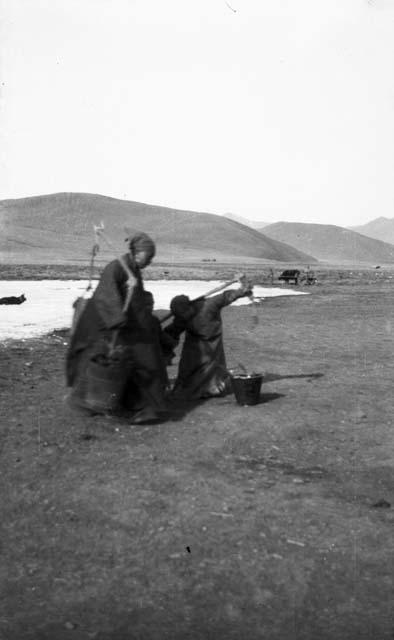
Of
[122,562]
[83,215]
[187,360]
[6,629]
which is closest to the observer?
[6,629]

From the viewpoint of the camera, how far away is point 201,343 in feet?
27.6

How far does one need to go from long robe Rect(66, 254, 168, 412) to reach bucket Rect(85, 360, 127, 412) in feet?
0.26

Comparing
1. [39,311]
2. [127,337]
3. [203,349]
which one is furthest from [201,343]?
[39,311]

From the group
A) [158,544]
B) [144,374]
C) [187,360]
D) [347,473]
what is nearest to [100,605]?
[158,544]

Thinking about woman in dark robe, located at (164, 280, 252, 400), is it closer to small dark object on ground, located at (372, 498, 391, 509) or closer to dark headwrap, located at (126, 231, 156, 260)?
dark headwrap, located at (126, 231, 156, 260)

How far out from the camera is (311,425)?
24.2 feet

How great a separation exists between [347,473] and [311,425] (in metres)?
1.41

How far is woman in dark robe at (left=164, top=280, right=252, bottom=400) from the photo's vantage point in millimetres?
8312

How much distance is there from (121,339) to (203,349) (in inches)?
57.2

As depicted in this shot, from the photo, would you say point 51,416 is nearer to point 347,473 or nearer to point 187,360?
point 187,360

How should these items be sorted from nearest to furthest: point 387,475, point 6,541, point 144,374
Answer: point 6,541 → point 387,475 → point 144,374

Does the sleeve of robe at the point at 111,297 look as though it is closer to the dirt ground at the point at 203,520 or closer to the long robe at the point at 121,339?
the long robe at the point at 121,339

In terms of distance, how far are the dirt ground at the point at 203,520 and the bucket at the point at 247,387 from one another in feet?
0.53

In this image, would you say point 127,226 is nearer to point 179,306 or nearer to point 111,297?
point 179,306
